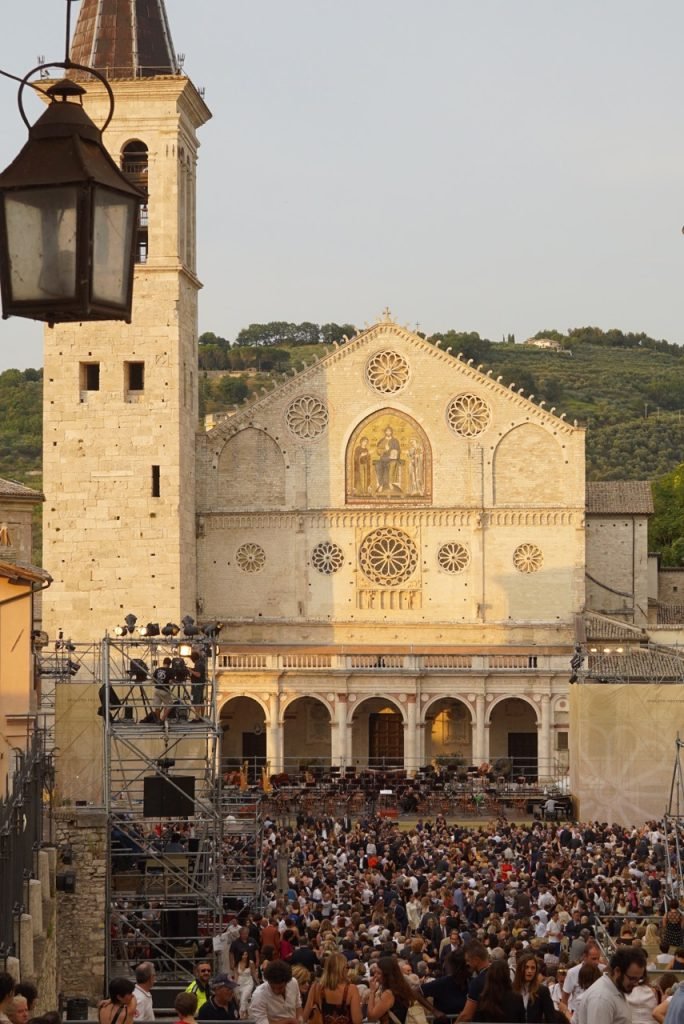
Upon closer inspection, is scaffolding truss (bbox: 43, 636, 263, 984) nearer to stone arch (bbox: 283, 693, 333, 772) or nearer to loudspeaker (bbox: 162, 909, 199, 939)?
loudspeaker (bbox: 162, 909, 199, 939)

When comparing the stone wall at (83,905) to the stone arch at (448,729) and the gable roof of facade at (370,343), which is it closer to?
the stone arch at (448,729)

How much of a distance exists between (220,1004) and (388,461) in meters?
40.8

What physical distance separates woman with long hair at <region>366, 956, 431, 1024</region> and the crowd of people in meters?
0.01

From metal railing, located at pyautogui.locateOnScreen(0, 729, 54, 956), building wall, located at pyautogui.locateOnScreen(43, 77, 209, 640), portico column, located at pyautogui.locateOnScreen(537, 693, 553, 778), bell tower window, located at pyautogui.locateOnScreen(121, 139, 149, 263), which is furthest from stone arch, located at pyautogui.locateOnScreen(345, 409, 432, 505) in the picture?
metal railing, located at pyautogui.locateOnScreen(0, 729, 54, 956)

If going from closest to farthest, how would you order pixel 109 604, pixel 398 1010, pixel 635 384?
pixel 398 1010 → pixel 109 604 → pixel 635 384

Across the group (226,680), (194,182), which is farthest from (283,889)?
(194,182)

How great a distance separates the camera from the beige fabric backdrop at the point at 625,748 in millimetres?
42000

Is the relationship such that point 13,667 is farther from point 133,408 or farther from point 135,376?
point 135,376

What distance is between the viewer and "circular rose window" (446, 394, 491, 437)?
171ft

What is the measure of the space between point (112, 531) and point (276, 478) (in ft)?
16.7

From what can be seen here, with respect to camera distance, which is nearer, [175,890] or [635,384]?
Result: [175,890]

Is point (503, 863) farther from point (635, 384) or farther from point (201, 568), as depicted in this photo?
point (635, 384)

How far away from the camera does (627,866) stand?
2917cm

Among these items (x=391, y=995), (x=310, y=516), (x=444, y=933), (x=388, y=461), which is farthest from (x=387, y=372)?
(x=391, y=995)
